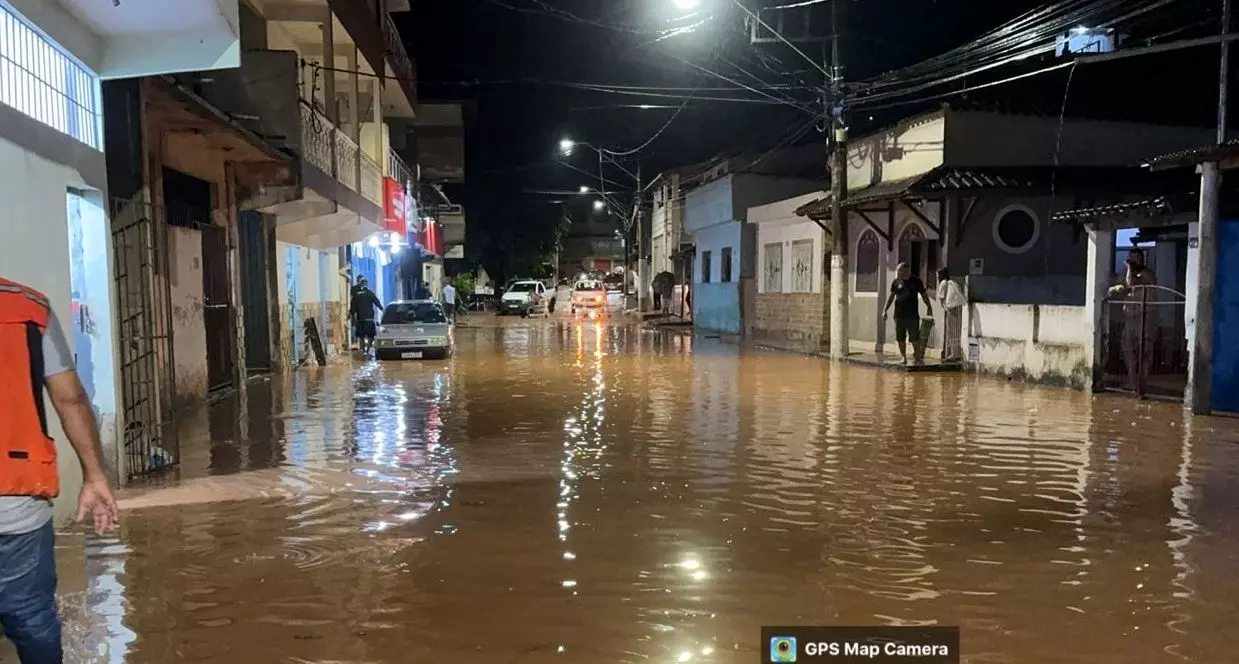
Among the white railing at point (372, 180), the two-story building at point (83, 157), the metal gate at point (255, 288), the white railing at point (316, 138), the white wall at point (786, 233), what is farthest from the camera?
the white wall at point (786, 233)

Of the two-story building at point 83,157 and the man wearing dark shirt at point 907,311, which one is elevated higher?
the two-story building at point 83,157

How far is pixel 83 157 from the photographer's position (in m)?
7.04

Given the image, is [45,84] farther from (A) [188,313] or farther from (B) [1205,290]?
(B) [1205,290]

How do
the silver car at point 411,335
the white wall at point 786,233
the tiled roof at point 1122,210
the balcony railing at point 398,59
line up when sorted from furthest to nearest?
the balcony railing at point 398,59 < the white wall at point 786,233 < the silver car at point 411,335 < the tiled roof at point 1122,210

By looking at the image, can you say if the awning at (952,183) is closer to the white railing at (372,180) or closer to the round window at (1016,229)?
the round window at (1016,229)

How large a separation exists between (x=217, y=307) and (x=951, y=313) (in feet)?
44.5

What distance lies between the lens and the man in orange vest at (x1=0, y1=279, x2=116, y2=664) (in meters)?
3.18

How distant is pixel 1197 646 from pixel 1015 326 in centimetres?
1225

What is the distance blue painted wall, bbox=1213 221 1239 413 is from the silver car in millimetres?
14861

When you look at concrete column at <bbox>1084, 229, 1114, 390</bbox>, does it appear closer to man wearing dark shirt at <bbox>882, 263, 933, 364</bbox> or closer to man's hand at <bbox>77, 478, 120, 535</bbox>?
man wearing dark shirt at <bbox>882, 263, 933, 364</bbox>

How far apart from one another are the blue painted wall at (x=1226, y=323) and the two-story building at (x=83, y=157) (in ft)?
39.6

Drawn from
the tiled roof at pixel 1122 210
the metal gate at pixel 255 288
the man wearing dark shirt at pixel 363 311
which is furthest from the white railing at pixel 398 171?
the tiled roof at pixel 1122 210

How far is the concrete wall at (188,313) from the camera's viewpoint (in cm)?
1230

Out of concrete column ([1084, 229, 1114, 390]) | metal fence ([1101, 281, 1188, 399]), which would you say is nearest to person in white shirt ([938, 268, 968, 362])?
metal fence ([1101, 281, 1188, 399])
